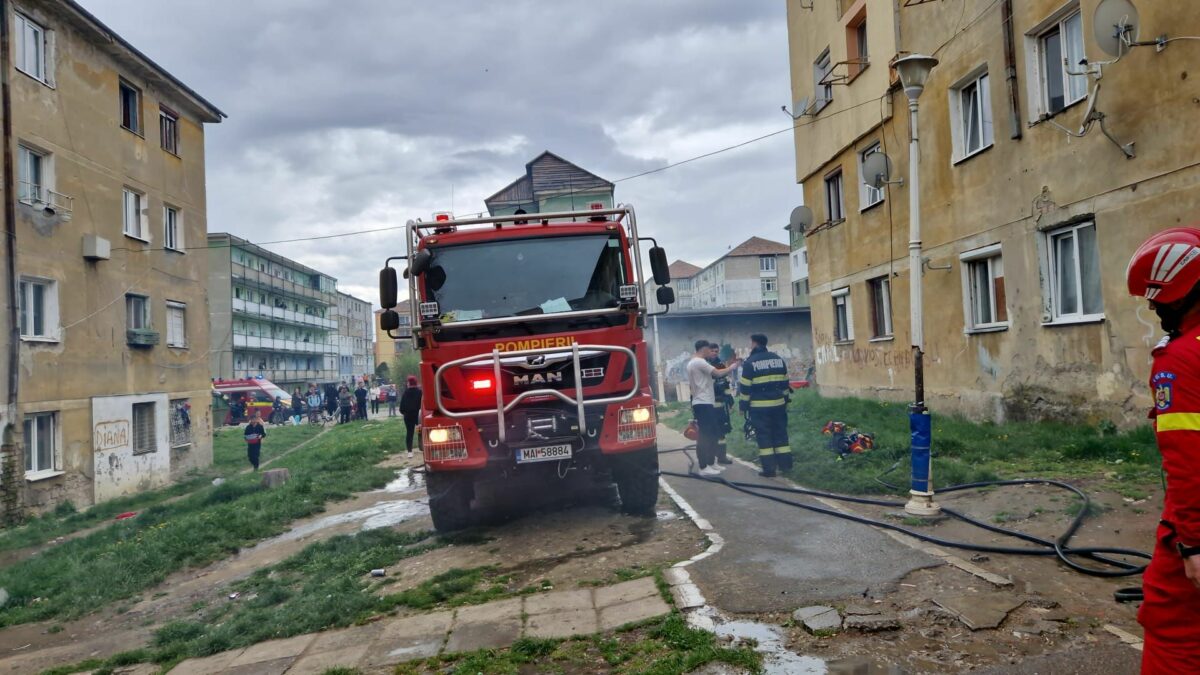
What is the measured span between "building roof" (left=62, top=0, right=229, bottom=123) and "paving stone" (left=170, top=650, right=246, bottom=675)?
14.8 m

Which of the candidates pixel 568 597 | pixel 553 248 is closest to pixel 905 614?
pixel 568 597

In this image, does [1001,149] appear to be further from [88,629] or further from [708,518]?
[88,629]

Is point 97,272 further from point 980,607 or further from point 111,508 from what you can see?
point 980,607

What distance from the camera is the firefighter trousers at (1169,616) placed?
94.3 inches

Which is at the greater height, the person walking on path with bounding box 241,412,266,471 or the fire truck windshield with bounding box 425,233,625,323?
the fire truck windshield with bounding box 425,233,625,323

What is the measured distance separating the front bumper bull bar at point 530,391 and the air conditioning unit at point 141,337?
12.9 metres

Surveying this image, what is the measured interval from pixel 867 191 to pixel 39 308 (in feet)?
53.0

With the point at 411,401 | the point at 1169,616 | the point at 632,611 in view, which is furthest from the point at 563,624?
the point at 411,401

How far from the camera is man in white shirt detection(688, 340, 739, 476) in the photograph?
419 inches

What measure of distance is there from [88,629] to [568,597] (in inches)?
181

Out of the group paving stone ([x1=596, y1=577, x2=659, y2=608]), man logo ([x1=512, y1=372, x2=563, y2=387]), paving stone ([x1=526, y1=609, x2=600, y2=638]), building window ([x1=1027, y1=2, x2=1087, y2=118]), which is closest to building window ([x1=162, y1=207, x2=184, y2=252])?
man logo ([x1=512, y1=372, x2=563, y2=387])

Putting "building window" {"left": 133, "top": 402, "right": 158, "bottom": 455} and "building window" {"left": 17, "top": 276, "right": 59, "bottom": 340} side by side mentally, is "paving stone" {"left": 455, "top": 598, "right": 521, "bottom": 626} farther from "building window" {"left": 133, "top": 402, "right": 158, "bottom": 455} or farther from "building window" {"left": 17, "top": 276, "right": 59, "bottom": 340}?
"building window" {"left": 133, "top": 402, "right": 158, "bottom": 455}

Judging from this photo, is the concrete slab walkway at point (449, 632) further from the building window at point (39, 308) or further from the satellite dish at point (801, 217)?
the satellite dish at point (801, 217)

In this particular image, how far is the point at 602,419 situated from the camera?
7500 mm
